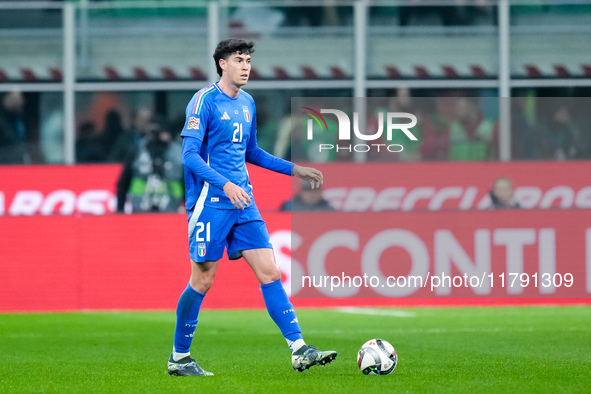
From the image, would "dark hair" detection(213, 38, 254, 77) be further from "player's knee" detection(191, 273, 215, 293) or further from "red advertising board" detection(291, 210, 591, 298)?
"red advertising board" detection(291, 210, 591, 298)

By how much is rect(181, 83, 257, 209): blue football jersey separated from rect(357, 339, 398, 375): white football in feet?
3.74

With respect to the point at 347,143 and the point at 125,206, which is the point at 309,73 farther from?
the point at 125,206

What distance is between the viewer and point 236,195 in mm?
6363

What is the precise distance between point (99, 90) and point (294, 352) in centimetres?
959

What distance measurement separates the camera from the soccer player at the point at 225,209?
21.9ft

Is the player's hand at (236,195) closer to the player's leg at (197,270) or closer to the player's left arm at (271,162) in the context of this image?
the player's leg at (197,270)

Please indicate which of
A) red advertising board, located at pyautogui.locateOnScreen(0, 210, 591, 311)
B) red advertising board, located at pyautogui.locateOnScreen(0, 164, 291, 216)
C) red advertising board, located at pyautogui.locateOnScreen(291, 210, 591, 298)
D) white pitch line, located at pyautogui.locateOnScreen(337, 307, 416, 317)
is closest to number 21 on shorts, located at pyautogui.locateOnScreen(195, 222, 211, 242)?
white pitch line, located at pyautogui.locateOnScreen(337, 307, 416, 317)

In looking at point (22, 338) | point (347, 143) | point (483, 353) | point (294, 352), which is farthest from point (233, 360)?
point (347, 143)

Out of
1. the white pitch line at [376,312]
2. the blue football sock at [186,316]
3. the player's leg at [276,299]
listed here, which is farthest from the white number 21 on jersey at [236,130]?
the white pitch line at [376,312]

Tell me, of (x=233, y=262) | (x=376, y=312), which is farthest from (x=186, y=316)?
(x=233, y=262)

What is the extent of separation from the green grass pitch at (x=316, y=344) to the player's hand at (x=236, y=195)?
99 cm

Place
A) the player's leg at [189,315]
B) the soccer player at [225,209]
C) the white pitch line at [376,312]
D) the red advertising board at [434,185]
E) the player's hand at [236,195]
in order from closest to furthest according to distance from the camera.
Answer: the player's hand at [236,195], the soccer player at [225,209], the player's leg at [189,315], the white pitch line at [376,312], the red advertising board at [434,185]

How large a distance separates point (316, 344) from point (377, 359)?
218 cm

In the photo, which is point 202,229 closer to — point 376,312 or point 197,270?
point 197,270
